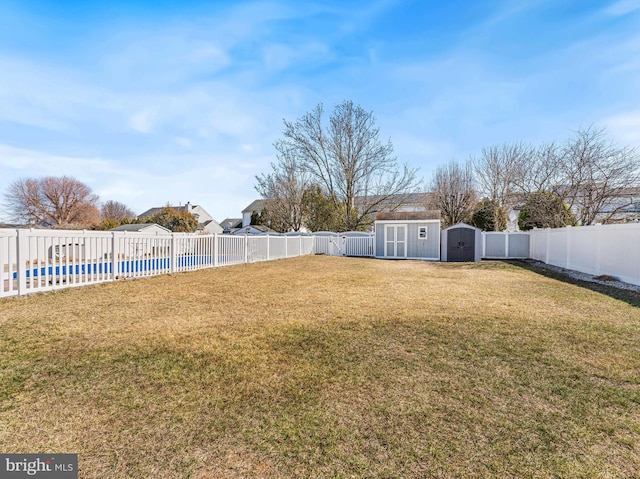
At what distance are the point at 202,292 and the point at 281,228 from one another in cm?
2329

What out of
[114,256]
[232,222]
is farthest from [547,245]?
[232,222]

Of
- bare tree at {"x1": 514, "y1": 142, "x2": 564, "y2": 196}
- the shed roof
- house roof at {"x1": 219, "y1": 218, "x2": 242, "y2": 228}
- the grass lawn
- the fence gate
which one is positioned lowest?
the grass lawn

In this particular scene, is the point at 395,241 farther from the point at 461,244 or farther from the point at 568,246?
the point at 568,246

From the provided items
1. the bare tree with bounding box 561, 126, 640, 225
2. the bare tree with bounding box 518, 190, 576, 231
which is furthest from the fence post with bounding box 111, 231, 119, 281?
the bare tree with bounding box 518, 190, 576, 231

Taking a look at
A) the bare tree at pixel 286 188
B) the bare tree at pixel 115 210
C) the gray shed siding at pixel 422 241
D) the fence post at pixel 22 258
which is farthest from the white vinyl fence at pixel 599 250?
the bare tree at pixel 115 210

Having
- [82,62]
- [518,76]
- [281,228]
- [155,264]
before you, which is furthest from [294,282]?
[281,228]

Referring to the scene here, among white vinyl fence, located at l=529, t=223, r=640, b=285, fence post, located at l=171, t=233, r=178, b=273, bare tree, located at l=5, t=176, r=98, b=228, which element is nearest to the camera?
white vinyl fence, located at l=529, t=223, r=640, b=285

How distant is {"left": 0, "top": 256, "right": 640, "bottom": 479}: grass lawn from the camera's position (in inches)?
64.9

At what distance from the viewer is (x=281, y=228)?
29453mm

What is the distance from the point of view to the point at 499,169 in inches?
894

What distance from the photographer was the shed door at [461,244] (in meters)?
16.7

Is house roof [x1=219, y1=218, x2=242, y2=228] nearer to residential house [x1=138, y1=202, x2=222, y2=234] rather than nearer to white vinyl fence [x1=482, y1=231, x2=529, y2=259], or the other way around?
residential house [x1=138, y1=202, x2=222, y2=234]

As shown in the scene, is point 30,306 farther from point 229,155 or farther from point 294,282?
point 229,155

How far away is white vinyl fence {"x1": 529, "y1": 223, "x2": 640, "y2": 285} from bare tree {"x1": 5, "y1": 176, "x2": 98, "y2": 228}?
135ft
